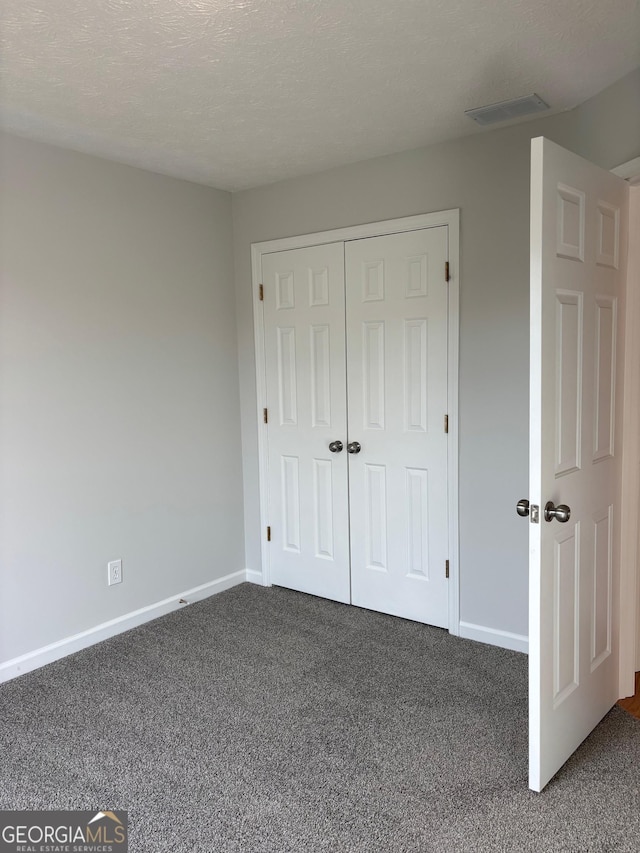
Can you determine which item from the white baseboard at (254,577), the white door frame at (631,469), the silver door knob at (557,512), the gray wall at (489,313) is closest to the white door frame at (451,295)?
the gray wall at (489,313)

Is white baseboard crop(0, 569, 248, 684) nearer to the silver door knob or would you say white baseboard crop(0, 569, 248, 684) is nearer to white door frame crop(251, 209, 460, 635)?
white door frame crop(251, 209, 460, 635)

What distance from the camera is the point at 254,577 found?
4.14 meters

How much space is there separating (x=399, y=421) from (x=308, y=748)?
1.66 m

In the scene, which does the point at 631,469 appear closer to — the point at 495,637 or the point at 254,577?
the point at 495,637

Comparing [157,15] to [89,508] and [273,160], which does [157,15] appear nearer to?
[273,160]

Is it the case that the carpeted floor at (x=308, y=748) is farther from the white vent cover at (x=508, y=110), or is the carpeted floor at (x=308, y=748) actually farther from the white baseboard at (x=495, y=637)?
the white vent cover at (x=508, y=110)

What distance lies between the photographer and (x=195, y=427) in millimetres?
3816

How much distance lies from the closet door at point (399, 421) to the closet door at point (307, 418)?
9 cm

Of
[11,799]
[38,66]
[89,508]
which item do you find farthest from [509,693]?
[38,66]

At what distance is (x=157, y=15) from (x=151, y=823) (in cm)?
245

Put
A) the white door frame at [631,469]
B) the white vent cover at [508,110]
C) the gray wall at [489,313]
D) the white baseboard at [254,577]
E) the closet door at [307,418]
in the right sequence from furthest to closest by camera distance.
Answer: the white baseboard at [254,577], the closet door at [307,418], the gray wall at [489,313], the white vent cover at [508,110], the white door frame at [631,469]

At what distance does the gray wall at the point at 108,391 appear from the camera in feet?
9.68

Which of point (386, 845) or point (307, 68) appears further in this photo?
point (307, 68)

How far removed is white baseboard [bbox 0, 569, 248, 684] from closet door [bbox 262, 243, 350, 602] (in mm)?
386
